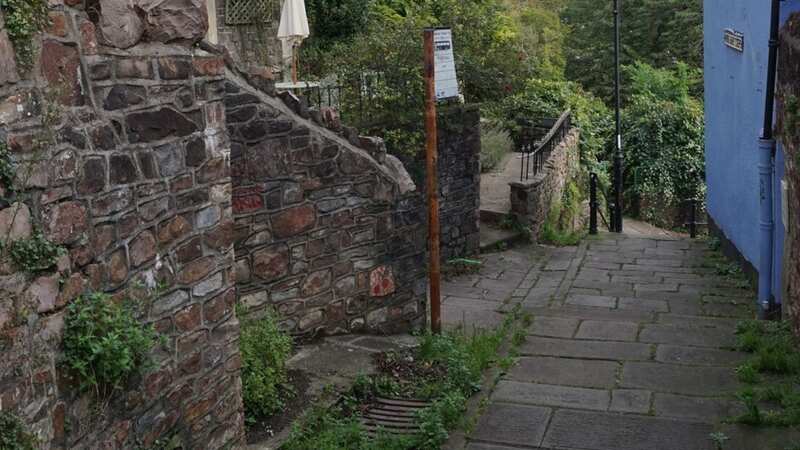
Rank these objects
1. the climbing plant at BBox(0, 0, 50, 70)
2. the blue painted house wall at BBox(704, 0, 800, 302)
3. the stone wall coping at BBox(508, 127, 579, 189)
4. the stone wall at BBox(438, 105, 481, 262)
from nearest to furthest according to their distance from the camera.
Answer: the climbing plant at BBox(0, 0, 50, 70) → the blue painted house wall at BBox(704, 0, 800, 302) → the stone wall at BBox(438, 105, 481, 262) → the stone wall coping at BBox(508, 127, 579, 189)

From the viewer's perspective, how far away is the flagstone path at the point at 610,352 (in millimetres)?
5773

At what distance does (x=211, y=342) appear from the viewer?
Answer: 15.3 feet

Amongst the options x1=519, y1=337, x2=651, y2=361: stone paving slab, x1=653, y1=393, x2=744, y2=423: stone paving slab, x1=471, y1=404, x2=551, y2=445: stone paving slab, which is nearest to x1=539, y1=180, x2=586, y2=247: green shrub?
x1=519, y1=337, x2=651, y2=361: stone paving slab

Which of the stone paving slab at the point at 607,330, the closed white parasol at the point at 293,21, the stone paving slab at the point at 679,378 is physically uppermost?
the closed white parasol at the point at 293,21

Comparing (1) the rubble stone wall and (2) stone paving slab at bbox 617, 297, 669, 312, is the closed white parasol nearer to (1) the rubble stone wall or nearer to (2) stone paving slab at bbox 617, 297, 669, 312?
(2) stone paving slab at bbox 617, 297, 669, 312

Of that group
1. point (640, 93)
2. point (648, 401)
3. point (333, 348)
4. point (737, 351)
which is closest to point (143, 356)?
point (333, 348)

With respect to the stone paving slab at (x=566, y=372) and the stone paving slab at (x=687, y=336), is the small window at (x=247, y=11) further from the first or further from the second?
the stone paving slab at (x=566, y=372)

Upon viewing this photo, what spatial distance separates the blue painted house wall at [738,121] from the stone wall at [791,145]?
35cm

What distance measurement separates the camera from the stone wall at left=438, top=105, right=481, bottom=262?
10.7m

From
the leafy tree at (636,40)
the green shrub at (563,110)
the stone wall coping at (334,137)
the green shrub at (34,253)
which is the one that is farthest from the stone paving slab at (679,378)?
the leafy tree at (636,40)

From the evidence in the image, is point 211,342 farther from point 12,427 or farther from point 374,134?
point 374,134

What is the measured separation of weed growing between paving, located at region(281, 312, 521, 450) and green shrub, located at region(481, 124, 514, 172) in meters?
7.10

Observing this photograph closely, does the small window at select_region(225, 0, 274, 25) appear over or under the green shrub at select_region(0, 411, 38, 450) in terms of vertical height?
over

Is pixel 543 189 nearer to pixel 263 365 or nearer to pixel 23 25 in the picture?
pixel 263 365
